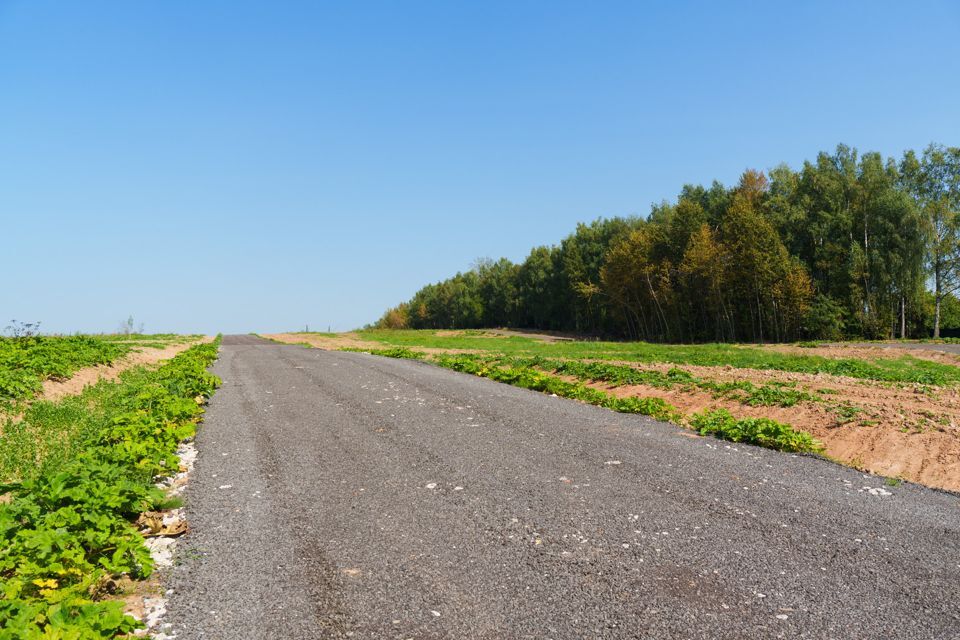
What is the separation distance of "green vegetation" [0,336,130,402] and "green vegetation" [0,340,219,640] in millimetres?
1556

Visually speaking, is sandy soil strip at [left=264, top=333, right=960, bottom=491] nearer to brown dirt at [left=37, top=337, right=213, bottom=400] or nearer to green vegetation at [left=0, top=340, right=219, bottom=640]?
green vegetation at [left=0, top=340, right=219, bottom=640]

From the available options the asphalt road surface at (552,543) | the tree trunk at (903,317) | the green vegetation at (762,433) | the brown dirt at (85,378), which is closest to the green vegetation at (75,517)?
the asphalt road surface at (552,543)

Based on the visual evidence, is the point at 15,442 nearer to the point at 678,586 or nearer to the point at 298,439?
the point at 298,439

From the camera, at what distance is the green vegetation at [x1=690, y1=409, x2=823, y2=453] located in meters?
9.31

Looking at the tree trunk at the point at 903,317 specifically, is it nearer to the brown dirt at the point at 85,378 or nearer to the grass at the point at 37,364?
the brown dirt at the point at 85,378

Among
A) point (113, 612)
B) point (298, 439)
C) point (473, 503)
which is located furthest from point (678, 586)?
point (298, 439)

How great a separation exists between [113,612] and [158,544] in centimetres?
202

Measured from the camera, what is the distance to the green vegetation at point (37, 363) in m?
11.5

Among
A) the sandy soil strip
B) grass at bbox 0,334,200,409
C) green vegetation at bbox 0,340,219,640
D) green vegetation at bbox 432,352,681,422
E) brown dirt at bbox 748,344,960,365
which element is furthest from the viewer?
brown dirt at bbox 748,344,960,365

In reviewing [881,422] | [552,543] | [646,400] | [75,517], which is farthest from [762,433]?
[75,517]

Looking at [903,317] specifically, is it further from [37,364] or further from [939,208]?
[37,364]

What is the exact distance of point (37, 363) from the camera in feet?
45.3

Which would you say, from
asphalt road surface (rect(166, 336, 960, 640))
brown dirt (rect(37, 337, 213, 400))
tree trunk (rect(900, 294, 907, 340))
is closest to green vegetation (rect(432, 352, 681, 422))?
asphalt road surface (rect(166, 336, 960, 640))

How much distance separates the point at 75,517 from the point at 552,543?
4.45 metres
